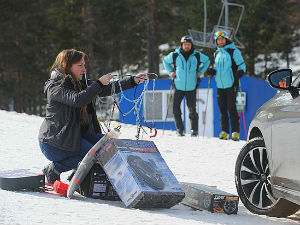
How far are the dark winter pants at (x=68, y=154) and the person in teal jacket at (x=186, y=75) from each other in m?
5.96

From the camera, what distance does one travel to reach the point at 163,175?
4852 millimetres

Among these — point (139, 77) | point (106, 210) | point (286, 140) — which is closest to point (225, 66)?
point (139, 77)

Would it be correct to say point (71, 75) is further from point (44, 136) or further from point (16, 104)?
point (16, 104)

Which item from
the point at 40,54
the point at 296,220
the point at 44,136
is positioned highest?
the point at 40,54

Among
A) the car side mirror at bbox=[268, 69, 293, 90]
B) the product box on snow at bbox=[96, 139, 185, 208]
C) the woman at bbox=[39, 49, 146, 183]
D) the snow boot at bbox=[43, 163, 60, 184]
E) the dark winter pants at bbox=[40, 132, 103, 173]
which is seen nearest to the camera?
the car side mirror at bbox=[268, 69, 293, 90]

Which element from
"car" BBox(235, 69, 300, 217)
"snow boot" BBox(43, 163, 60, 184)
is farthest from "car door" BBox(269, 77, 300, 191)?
"snow boot" BBox(43, 163, 60, 184)

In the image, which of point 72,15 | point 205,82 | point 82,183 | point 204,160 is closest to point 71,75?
point 82,183

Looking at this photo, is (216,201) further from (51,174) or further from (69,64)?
(69,64)

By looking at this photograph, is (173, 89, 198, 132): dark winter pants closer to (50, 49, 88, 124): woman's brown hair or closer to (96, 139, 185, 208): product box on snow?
(50, 49, 88, 124): woman's brown hair

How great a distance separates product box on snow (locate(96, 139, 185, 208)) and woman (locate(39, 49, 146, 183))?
18.5 inches

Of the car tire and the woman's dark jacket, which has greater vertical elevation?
the woman's dark jacket

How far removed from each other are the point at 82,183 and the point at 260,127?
65.4 inches

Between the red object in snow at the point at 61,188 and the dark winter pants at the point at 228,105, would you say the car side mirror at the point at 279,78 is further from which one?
the dark winter pants at the point at 228,105

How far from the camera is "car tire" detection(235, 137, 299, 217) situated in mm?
4465
